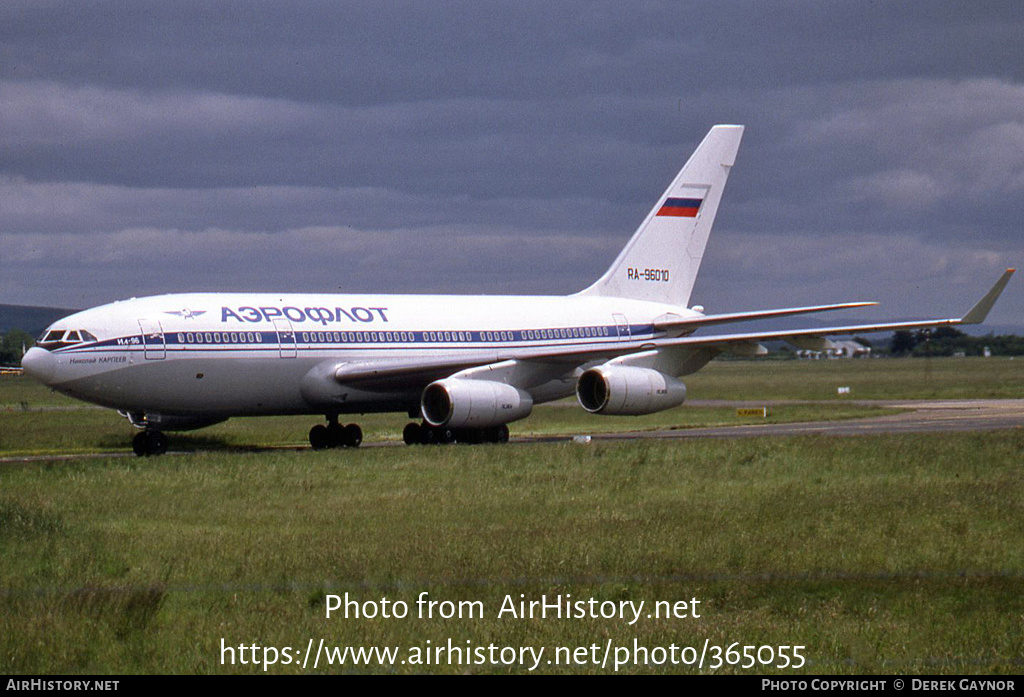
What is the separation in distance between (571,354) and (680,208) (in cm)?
954

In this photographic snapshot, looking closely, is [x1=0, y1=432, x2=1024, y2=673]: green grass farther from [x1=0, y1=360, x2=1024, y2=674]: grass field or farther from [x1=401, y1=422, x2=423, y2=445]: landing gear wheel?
[x1=401, y1=422, x2=423, y2=445]: landing gear wheel

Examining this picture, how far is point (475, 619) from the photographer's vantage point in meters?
12.0

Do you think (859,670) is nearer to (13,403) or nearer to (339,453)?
→ (339,453)

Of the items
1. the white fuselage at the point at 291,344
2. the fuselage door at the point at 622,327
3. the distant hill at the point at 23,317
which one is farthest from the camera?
the distant hill at the point at 23,317

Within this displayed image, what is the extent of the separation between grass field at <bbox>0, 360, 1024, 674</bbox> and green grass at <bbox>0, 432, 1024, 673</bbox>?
42 millimetres

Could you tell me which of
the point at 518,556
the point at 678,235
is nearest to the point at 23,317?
the point at 678,235

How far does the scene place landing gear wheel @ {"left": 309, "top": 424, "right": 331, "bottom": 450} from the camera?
1378 inches

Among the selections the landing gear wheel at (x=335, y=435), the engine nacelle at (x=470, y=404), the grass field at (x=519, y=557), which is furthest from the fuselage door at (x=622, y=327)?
the grass field at (x=519, y=557)

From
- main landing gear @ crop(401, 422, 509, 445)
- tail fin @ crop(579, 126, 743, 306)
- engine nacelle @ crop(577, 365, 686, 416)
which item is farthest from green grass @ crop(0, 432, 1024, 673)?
tail fin @ crop(579, 126, 743, 306)

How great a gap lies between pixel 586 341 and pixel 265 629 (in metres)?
27.4

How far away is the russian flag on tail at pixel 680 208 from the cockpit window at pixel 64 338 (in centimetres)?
1831

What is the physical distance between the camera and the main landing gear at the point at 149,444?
3064 centimetres

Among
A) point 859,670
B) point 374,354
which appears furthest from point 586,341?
point 859,670

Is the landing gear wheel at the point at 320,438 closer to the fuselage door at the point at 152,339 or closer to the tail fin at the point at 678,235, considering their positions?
the fuselage door at the point at 152,339
